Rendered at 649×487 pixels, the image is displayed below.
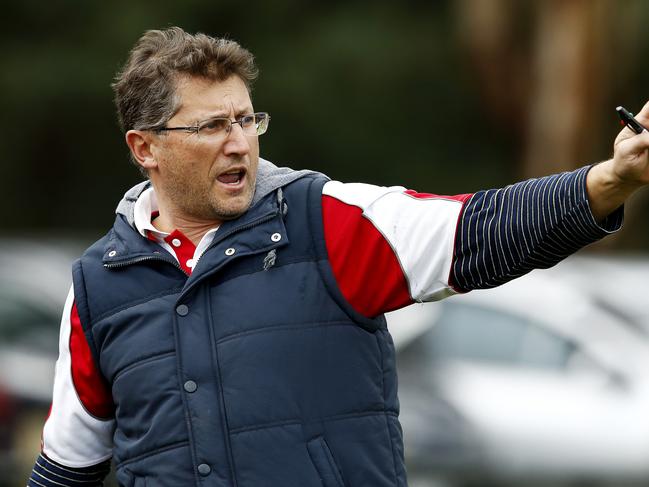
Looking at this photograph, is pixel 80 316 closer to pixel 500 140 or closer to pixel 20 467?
pixel 20 467

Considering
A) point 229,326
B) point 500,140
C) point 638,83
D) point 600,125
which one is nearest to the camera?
point 229,326

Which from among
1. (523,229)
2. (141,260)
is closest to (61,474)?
(141,260)

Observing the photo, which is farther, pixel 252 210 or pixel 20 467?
pixel 20 467

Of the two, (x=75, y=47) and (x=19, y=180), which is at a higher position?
(x=75, y=47)

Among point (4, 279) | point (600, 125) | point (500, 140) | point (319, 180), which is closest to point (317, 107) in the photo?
point (500, 140)

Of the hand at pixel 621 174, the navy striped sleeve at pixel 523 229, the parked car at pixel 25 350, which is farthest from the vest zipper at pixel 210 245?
the parked car at pixel 25 350

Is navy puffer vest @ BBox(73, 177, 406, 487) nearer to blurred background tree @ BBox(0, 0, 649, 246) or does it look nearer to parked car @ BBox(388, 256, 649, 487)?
parked car @ BBox(388, 256, 649, 487)

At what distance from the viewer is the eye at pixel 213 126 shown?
3.90m

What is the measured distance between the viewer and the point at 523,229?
3.44m

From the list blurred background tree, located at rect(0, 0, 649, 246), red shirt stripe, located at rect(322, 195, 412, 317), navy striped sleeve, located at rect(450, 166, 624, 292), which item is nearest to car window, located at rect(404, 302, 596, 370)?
red shirt stripe, located at rect(322, 195, 412, 317)

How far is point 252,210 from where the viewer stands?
3.86 m

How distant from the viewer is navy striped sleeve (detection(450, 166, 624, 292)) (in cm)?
336

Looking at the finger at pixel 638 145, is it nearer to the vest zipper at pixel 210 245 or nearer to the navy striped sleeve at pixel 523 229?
the navy striped sleeve at pixel 523 229

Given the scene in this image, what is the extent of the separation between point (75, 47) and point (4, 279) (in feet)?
36.0
